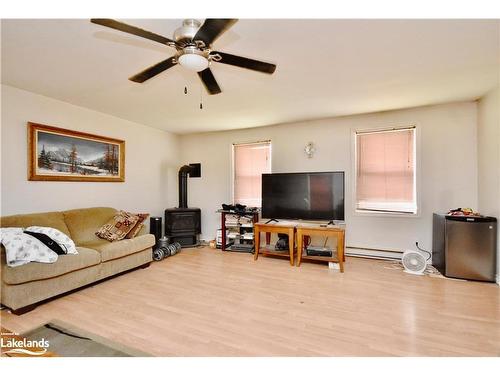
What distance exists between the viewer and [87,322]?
200 cm

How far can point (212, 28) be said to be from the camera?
4.34 ft

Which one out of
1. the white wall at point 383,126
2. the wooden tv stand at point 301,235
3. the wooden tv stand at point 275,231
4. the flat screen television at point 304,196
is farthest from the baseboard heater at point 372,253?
the wooden tv stand at point 275,231

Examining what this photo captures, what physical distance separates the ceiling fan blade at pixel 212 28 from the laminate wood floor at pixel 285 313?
206 centimetres

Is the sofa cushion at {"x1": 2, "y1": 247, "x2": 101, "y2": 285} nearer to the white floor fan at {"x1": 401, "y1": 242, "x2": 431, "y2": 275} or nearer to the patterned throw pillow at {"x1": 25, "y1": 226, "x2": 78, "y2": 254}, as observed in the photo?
the patterned throw pillow at {"x1": 25, "y1": 226, "x2": 78, "y2": 254}

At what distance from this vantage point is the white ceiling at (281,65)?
172cm

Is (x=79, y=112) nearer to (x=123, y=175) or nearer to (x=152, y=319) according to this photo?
(x=123, y=175)

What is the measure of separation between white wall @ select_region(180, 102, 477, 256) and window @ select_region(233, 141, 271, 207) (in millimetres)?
136

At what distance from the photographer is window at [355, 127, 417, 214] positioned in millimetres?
3553

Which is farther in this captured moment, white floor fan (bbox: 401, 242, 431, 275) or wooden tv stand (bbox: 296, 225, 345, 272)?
wooden tv stand (bbox: 296, 225, 345, 272)

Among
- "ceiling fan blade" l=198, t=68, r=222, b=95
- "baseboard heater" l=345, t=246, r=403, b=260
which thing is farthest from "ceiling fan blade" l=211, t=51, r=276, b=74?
"baseboard heater" l=345, t=246, r=403, b=260

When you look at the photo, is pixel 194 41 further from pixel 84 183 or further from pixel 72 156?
pixel 84 183

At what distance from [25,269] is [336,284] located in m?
3.17
